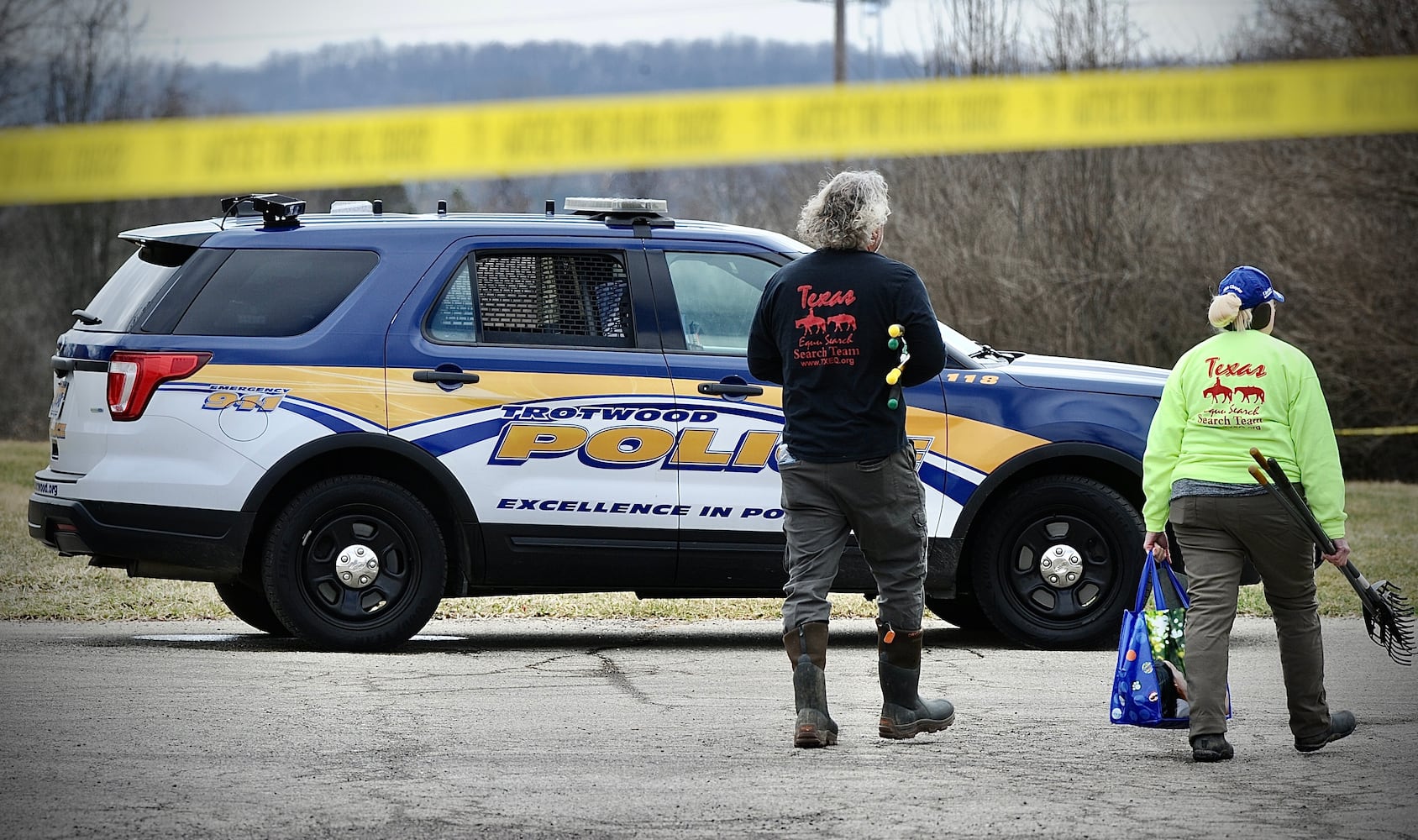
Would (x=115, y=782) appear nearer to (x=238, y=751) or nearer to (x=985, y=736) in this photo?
(x=238, y=751)

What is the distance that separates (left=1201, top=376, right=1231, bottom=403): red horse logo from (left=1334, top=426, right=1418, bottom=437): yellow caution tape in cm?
1451

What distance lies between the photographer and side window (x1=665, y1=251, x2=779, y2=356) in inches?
325

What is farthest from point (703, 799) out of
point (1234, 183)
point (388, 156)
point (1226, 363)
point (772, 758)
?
point (388, 156)

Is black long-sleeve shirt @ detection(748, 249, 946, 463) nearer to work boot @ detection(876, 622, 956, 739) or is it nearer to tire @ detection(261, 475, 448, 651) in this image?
work boot @ detection(876, 622, 956, 739)

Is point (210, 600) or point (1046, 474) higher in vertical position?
point (1046, 474)

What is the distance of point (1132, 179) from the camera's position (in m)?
22.3

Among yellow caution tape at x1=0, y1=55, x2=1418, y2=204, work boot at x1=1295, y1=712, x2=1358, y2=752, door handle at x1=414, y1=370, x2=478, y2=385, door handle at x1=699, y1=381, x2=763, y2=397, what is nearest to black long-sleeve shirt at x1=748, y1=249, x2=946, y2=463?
work boot at x1=1295, y1=712, x2=1358, y2=752

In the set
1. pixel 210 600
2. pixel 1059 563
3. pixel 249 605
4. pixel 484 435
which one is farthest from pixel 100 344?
pixel 1059 563

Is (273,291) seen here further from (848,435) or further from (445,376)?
(848,435)

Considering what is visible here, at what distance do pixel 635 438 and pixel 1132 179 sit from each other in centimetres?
1556

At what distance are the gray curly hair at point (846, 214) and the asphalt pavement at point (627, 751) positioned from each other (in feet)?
5.45

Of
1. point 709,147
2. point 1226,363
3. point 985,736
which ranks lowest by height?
point 985,736

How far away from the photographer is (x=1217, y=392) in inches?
Result: 237

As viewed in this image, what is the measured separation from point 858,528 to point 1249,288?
4.96ft
